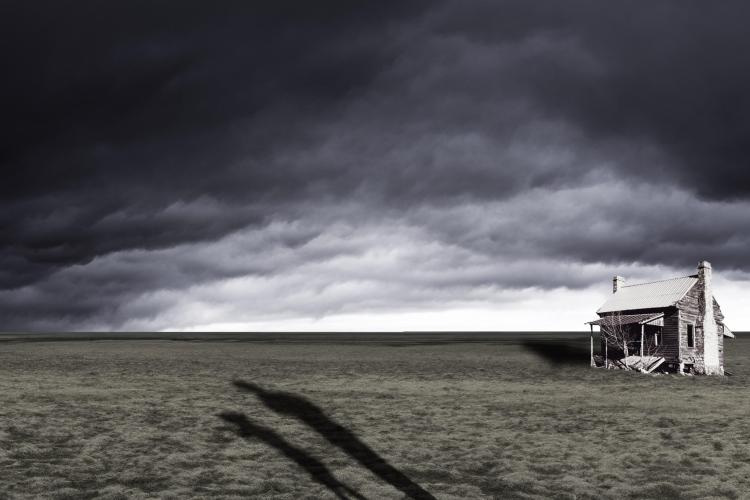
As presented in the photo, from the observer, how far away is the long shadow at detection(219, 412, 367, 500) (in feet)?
33.4

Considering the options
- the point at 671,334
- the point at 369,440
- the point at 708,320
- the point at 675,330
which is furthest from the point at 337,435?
the point at 708,320

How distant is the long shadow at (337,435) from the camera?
1065cm

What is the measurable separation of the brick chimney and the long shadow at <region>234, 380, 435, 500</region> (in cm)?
2611

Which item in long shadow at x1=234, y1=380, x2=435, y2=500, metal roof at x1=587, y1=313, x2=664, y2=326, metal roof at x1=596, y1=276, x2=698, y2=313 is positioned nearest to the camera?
long shadow at x1=234, y1=380, x2=435, y2=500

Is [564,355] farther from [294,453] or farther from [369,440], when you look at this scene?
[294,453]

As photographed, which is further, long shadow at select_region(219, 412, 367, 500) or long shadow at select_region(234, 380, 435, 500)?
long shadow at select_region(234, 380, 435, 500)

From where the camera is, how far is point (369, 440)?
14453 millimetres

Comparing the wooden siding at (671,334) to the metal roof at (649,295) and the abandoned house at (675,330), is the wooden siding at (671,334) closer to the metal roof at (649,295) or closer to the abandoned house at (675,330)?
the abandoned house at (675,330)

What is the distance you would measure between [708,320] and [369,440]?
2938 centimetres

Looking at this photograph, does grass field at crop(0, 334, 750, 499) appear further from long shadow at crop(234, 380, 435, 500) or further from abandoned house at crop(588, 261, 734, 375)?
abandoned house at crop(588, 261, 734, 375)

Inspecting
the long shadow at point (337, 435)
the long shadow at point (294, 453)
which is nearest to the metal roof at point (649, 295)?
the long shadow at point (337, 435)

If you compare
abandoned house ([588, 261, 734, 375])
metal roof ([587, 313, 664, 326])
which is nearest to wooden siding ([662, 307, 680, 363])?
abandoned house ([588, 261, 734, 375])

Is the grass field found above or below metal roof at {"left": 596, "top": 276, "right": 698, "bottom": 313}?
below

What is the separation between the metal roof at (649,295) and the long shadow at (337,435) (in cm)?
2443
